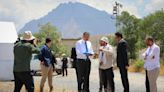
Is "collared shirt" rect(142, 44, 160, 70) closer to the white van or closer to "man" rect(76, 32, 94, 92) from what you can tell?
"man" rect(76, 32, 94, 92)

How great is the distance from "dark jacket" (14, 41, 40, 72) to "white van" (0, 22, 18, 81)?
13352 millimetres

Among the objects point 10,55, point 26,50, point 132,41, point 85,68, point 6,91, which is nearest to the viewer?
point 26,50

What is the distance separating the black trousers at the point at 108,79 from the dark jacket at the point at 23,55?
403 centimetres

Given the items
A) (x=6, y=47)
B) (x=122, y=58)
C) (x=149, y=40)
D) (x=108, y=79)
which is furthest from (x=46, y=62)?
(x=6, y=47)

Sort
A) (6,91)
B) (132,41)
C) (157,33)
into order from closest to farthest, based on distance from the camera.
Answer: (6,91) → (157,33) → (132,41)

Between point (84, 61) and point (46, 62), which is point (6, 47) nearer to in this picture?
point (46, 62)

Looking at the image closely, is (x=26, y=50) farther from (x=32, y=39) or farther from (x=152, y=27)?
(x=152, y=27)

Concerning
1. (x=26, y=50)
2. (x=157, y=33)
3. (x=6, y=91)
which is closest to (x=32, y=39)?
(x=26, y=50)

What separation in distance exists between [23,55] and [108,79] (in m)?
4.32

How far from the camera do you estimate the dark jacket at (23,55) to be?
1338cm

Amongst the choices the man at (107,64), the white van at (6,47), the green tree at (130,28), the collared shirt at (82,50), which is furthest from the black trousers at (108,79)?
the green tree at (130,28)

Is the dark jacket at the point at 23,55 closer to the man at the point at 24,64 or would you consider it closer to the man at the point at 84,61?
the man at the point at 24,64

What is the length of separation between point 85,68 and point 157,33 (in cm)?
3340

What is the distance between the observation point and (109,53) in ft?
55.4
